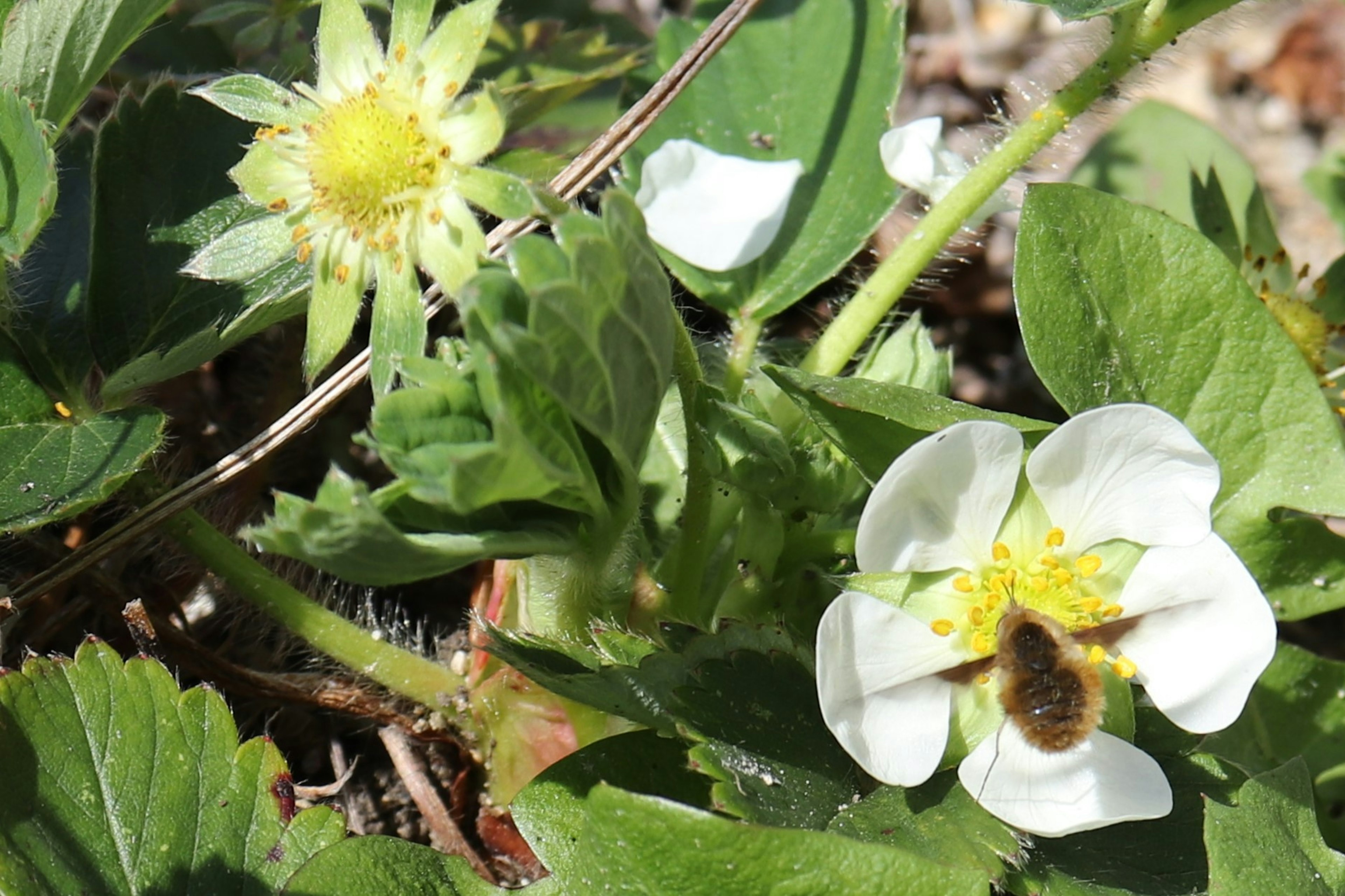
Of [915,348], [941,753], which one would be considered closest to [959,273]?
[915,348]

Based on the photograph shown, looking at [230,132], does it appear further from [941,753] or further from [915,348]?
[941,753]

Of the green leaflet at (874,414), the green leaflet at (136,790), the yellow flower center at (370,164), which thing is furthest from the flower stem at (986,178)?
the green leaflet at (136,790)

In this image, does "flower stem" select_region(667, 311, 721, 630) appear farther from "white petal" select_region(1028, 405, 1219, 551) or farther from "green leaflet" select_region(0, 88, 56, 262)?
"green leaflet" select_region(0, 88, 56, 262)

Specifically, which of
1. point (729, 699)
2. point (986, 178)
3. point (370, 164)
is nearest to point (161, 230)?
point (370, 164)

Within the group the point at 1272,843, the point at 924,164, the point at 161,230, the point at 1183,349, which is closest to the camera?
the point at 1272,843

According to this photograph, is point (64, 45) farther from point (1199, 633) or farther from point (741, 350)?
point (1199, 633)

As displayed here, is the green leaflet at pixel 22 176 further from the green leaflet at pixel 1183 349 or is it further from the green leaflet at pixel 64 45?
the green leaflet at pixel 1183 349
